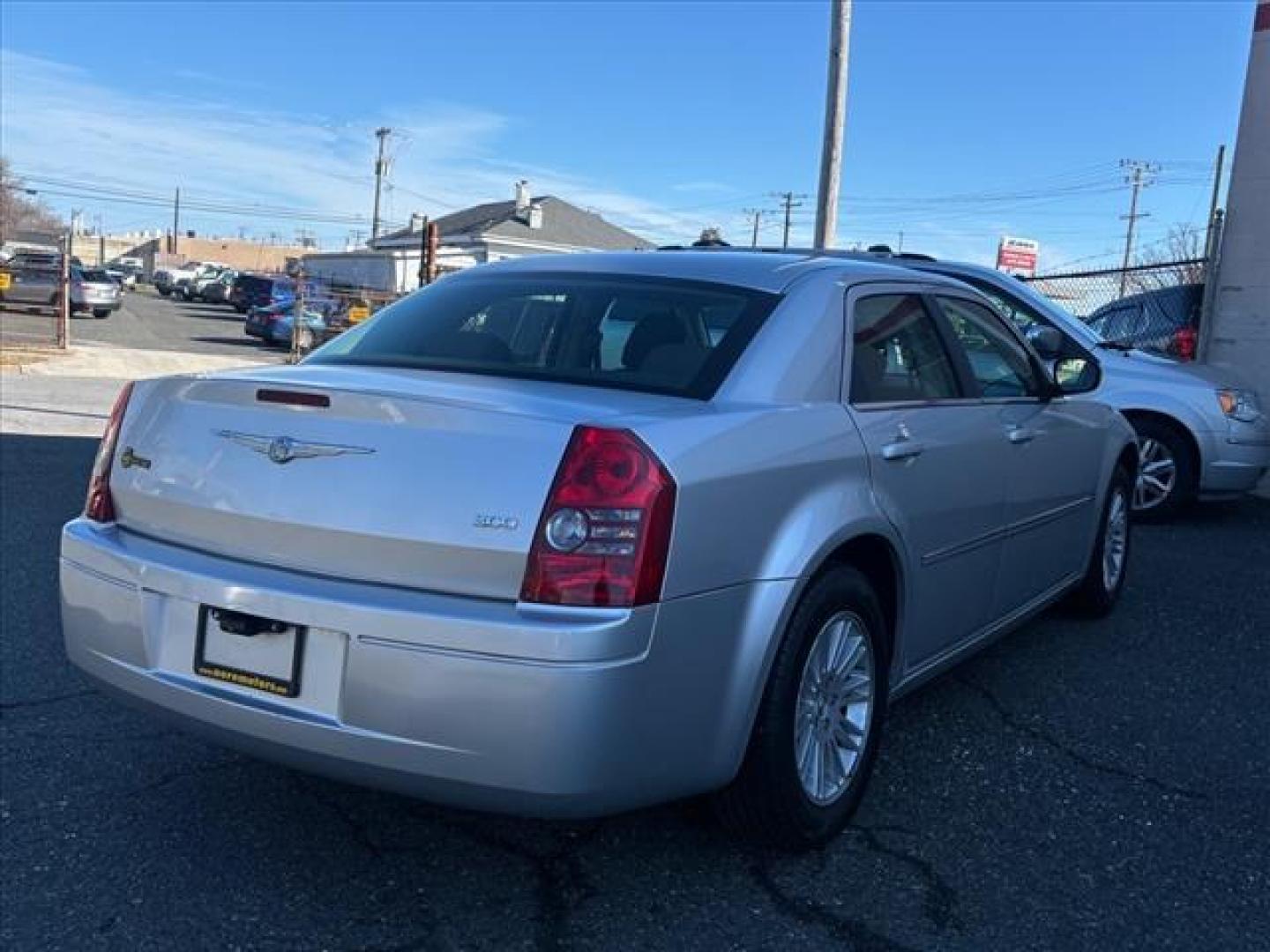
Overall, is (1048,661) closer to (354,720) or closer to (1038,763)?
(1038,763)

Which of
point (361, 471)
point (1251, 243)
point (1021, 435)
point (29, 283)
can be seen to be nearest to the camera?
point (361, 471)

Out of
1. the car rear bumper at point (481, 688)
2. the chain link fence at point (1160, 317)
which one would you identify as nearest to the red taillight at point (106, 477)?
the car rear bumper at point (481, 688)

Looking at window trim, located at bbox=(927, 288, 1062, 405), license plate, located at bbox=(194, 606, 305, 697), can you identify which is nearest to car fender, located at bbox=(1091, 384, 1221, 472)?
window trim, located at bbox=(927, 288, 1062, 405)

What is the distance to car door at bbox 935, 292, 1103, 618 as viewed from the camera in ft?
13.6

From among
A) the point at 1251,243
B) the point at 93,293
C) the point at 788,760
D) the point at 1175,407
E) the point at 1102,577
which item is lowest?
the point at 788,760

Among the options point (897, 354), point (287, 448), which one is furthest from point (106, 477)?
point (897, 354)

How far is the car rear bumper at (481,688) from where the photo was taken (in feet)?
7.93

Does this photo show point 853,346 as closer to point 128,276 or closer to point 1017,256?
point 1017,256

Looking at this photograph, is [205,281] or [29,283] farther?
[205,281]

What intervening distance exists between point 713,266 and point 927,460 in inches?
35.7

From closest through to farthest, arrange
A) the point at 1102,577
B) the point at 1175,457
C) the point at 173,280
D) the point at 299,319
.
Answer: the point at 1102,577 → the point at 1175,457 → the point at 299,319 → the point at 173,280

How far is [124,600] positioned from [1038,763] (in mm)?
2845

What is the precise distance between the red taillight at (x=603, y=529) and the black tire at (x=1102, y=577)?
11.4 feet

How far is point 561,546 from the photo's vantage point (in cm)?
246
